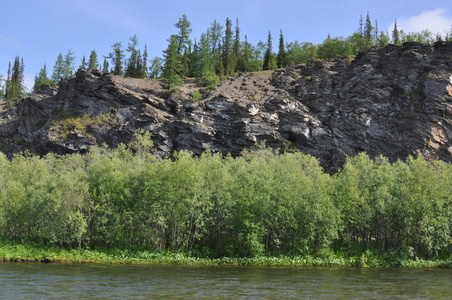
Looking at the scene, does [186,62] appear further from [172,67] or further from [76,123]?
[76,123]

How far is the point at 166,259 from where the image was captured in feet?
153

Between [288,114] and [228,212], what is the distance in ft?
203

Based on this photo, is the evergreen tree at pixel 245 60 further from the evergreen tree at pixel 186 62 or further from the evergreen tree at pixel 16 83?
the evergreen tree at pixel 16 83

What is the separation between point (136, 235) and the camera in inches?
1987

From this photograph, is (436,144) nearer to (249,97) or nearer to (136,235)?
(249,97)

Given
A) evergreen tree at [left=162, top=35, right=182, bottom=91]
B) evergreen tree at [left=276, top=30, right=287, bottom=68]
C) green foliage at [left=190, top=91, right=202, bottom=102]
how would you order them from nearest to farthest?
green foliage at [left=190, top=91, right=202, bottom=102] → evergreen tree at [left=162, top=35, right=182, bottom=91] → evergreen tree at [left=276, top=30, right=287, bottom=68]

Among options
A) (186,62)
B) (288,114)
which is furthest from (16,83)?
(288,114)

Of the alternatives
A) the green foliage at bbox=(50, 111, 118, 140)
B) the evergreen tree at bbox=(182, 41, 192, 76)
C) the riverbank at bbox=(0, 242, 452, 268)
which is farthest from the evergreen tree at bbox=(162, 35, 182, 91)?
the riverbank at bbox=(0, 242, 452, 268)

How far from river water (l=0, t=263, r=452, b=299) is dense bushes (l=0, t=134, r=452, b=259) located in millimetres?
10692

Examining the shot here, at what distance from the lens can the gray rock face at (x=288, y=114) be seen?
9762cm

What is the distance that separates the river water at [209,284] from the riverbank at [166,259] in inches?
304

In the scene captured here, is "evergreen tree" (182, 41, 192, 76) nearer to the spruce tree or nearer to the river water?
the spruce tree

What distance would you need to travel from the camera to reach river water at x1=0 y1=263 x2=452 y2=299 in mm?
24484

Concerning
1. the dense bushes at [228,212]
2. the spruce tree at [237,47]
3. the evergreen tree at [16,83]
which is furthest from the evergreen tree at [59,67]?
the dense bushes at [228,212]
